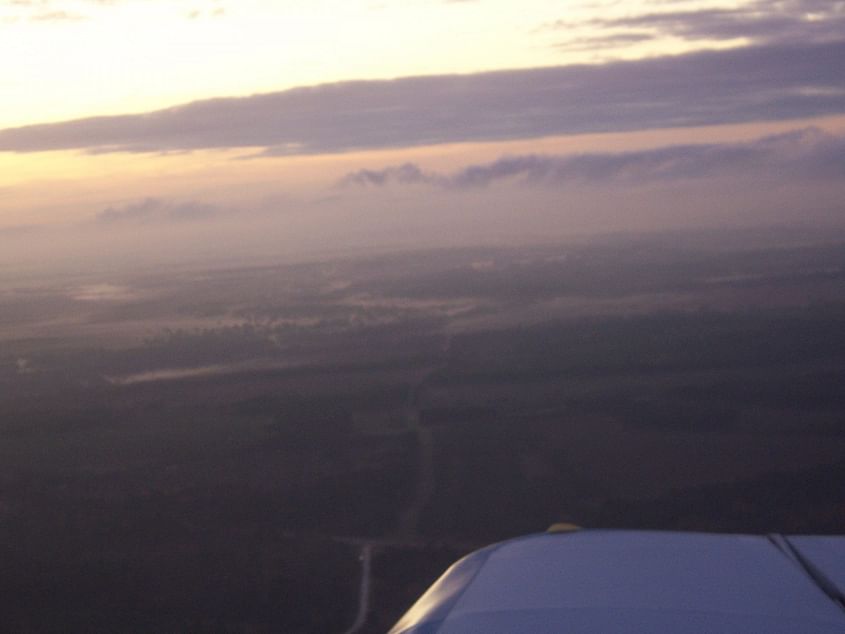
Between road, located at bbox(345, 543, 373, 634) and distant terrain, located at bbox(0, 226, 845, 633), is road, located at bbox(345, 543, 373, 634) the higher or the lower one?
the higher one

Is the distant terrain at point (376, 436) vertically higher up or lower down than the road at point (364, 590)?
lower down

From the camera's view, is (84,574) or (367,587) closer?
(367,587)

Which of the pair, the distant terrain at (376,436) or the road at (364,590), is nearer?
the road at (364,590)

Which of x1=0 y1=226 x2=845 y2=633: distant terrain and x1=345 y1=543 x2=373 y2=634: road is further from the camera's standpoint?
x1=0 y1=226 x2=845 y2=633: distant terrain

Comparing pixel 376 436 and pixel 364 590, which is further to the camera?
pixel 376 436

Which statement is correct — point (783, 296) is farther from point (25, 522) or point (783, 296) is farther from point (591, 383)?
point (25, 522)

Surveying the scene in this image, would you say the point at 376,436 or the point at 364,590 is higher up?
the point at 364,590

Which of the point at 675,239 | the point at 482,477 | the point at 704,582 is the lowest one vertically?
the point at 675,239

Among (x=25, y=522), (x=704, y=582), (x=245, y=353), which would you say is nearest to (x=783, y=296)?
(x=245, y=353)
